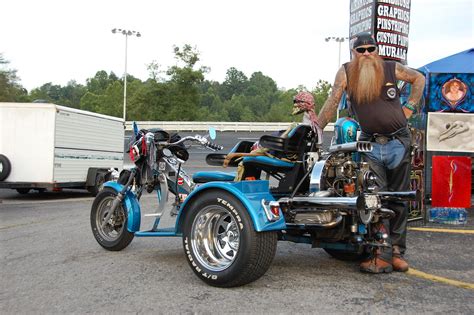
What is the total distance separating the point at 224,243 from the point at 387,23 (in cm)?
540

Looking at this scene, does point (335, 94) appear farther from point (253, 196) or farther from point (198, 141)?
point (198, 141)

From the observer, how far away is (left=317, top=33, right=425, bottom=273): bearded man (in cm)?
470

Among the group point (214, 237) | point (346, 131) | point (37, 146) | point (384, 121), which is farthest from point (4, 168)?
point (384, 121)

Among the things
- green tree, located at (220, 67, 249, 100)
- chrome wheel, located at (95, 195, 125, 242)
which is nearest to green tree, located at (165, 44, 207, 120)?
chrome wheel, located at (95, 195, 125, 242)

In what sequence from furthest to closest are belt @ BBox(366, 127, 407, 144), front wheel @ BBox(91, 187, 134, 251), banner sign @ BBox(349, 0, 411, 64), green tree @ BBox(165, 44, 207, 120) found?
green tree @ BBox(165, 44, 207, 120) < banner sign @ BBox(349, 0, 411, 64) < front wheel @ BBox(91, 187, 134, 251) < belt @ BBox(366, 127, 407, 144)

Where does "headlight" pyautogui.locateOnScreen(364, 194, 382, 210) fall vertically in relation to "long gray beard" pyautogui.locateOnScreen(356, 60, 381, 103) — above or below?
below

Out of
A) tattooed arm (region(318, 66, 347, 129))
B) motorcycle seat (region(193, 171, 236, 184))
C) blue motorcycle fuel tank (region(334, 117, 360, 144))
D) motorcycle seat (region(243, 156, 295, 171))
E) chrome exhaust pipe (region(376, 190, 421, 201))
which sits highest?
tattooed arm (region(318, 66, 347, 129))

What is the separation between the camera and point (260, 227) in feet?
13.0

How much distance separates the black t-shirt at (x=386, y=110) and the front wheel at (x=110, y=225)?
110 inches

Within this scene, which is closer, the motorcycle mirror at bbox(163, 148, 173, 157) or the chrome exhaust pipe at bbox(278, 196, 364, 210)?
the chrome exhaust pipe at bbox(278, 196, 364, 210)

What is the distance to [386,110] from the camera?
4.70 m

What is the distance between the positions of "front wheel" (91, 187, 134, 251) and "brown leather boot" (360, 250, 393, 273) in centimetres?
254

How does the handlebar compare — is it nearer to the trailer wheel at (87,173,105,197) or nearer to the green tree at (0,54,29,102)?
the trailer wheel at (87,173,105,197)

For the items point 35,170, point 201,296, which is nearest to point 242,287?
point 201,296
